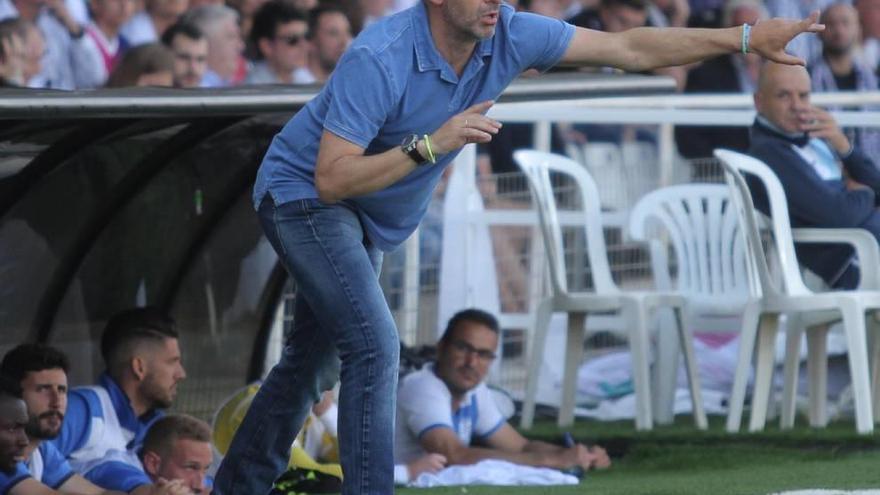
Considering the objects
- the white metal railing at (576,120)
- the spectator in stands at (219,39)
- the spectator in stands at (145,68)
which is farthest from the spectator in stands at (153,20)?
the white metal railing at (576,120)

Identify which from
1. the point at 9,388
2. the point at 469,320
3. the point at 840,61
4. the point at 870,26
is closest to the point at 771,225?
the point at 469,320

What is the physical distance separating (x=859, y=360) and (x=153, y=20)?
5665 millimetres

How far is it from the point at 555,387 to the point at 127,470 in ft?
14.4

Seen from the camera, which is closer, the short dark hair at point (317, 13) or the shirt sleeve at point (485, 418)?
the shirt sleeve at point (485, 418)

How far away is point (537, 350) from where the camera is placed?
34.7 feet

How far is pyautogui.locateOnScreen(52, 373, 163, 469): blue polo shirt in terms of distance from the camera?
7949mm

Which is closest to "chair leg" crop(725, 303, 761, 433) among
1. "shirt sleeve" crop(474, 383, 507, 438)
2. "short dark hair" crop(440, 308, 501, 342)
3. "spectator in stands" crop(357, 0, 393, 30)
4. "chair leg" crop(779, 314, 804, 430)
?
"chair leg" crop(779, 314, 804, 430)

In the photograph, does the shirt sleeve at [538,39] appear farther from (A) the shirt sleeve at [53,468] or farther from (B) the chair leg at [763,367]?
(B) the chair leg at [763,367]

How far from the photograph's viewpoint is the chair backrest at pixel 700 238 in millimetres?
10930

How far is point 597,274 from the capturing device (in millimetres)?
10633

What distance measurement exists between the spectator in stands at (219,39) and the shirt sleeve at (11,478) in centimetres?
558

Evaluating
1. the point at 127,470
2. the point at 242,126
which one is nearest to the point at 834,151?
the point at 242,126

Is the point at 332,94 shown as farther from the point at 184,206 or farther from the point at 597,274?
the point at 597,274

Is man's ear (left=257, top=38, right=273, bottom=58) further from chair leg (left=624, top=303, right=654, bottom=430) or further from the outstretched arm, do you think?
the outstretched arm
